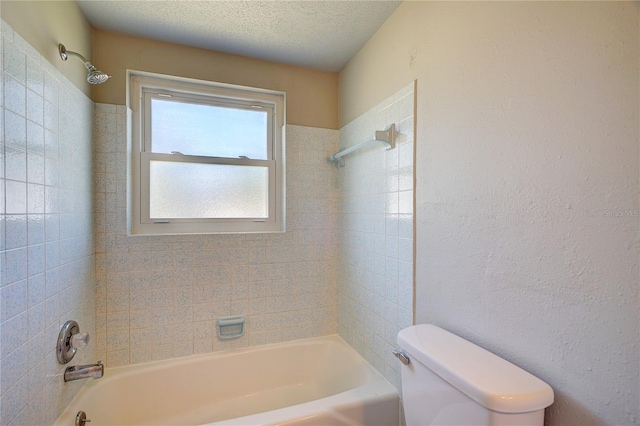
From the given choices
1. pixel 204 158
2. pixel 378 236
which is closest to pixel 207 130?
pixel 204 158

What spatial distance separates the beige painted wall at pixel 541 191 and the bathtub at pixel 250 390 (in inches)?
22.6

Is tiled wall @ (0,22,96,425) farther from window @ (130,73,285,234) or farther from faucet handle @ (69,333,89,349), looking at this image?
window @ (130,73,285,234)

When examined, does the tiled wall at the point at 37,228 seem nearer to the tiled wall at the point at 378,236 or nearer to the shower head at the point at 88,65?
the shower head at the point at 88,65

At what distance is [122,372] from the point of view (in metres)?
1.63

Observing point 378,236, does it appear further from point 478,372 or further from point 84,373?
point 84,373

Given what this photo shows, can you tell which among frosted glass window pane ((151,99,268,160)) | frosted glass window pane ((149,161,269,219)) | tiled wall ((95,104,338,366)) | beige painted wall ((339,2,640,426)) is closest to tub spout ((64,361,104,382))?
tiled wall ((95,104,338,366))

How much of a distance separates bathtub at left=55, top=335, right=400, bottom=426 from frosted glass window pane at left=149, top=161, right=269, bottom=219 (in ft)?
2.97

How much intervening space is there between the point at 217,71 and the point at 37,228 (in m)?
1.30

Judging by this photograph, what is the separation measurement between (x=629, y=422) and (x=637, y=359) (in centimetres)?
15

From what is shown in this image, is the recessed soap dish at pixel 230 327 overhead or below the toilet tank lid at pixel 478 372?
below

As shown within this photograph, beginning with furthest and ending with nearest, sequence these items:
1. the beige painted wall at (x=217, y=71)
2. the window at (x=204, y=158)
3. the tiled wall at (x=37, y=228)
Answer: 1. the window at (x=204, y=158)
2. the beige painted wall at (x=217, y=71)
3. the tiled wall at (x=37, y=228)

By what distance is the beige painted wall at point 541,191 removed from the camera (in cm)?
65

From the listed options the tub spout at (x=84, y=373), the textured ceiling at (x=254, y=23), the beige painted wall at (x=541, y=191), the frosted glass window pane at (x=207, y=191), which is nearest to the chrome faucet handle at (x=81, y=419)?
the tub spout at (x=84, y=373)

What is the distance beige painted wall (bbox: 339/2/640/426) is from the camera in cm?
65
